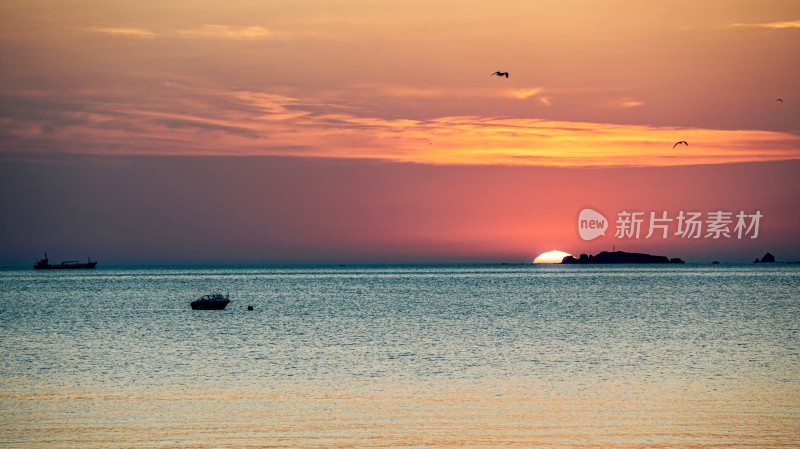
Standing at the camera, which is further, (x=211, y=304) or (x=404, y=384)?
(x=211, y=304)

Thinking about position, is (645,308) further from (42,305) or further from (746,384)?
(42,305)

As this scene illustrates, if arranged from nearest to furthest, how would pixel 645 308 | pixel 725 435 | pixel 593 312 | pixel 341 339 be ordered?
pixel 725 435 < pixel 341 339 < pixel 593 312 < pixel 645 308

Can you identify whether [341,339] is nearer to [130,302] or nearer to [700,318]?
[700,318]

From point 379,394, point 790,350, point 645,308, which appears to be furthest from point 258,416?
point 645,308

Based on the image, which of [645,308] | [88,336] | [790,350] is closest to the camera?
[790,350]

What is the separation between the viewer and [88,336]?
70.6m

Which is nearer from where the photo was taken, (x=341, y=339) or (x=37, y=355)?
(x=37, y=355)

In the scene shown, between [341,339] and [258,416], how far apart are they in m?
32.1

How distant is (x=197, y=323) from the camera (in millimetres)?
81312

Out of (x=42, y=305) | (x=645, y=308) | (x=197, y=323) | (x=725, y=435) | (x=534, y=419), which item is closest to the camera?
(x=725, y=435)

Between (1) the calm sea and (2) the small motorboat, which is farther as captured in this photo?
(2) the small motorboat

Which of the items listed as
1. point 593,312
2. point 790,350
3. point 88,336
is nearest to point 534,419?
point 790,350

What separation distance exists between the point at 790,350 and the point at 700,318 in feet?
101

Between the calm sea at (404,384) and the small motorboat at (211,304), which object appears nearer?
the calm sea at (404,384)
